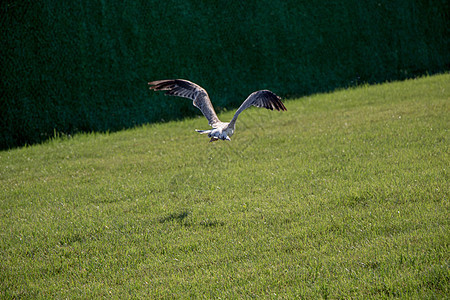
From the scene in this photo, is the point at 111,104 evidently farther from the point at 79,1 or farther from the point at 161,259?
the point at 161,259

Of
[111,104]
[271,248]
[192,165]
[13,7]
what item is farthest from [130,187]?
[13,7]

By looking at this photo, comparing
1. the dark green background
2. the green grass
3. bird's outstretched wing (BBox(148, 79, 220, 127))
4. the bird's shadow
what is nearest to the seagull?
bird's outstretched wing (BBox(148, 79, 220, 127))

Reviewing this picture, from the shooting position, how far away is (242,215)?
5.39 metres

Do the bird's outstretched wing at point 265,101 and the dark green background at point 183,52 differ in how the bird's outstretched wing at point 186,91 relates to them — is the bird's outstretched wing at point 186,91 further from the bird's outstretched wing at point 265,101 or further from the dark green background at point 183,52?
the dark green background at point 183,52

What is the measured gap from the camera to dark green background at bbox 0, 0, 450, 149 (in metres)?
10.5

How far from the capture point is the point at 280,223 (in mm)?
5117

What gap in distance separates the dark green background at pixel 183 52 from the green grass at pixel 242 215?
202 centimetres

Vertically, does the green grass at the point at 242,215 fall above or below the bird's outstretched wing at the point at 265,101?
below

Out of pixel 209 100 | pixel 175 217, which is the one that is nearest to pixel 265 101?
pixel 209 100

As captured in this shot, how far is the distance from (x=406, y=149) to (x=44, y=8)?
8.46m

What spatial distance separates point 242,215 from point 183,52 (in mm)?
7940

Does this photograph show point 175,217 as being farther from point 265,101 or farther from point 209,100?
point 209,100

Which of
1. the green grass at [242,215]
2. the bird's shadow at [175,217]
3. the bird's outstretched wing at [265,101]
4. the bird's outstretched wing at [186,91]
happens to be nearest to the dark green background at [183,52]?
the green grass at [242,215]

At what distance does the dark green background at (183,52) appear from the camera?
10.5 meters
